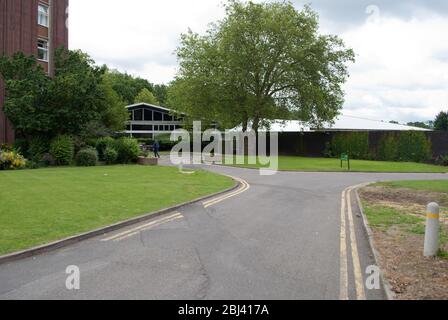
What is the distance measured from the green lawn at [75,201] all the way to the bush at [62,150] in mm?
8711

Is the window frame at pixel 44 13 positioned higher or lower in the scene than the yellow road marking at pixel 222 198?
higher

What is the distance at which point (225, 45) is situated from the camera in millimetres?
40562

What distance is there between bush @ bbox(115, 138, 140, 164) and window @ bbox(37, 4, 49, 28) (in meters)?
12.2

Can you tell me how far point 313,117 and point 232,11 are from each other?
40.3 feet

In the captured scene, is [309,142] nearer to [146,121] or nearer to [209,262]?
[146,121]

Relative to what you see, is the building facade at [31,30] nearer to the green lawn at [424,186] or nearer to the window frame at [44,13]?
the window frame at [44,13]

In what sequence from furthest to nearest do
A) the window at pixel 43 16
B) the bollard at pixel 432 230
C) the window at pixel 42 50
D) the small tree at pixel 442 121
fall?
the small tree at pixel 442 121 < the window at pixel 42 50 < the window at pixel 43 16 < the bollard at pixel 432 230

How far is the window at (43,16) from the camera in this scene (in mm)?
35844

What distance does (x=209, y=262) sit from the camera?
7219 millimetres

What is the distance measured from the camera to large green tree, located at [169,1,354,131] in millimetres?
40312

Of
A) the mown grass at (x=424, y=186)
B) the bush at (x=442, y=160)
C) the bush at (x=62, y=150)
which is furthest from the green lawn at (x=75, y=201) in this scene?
the bush at (x=442, y=160)

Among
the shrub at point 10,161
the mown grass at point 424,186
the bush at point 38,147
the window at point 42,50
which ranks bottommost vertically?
the mown grass at point 424,186

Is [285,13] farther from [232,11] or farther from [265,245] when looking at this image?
[265,245]
